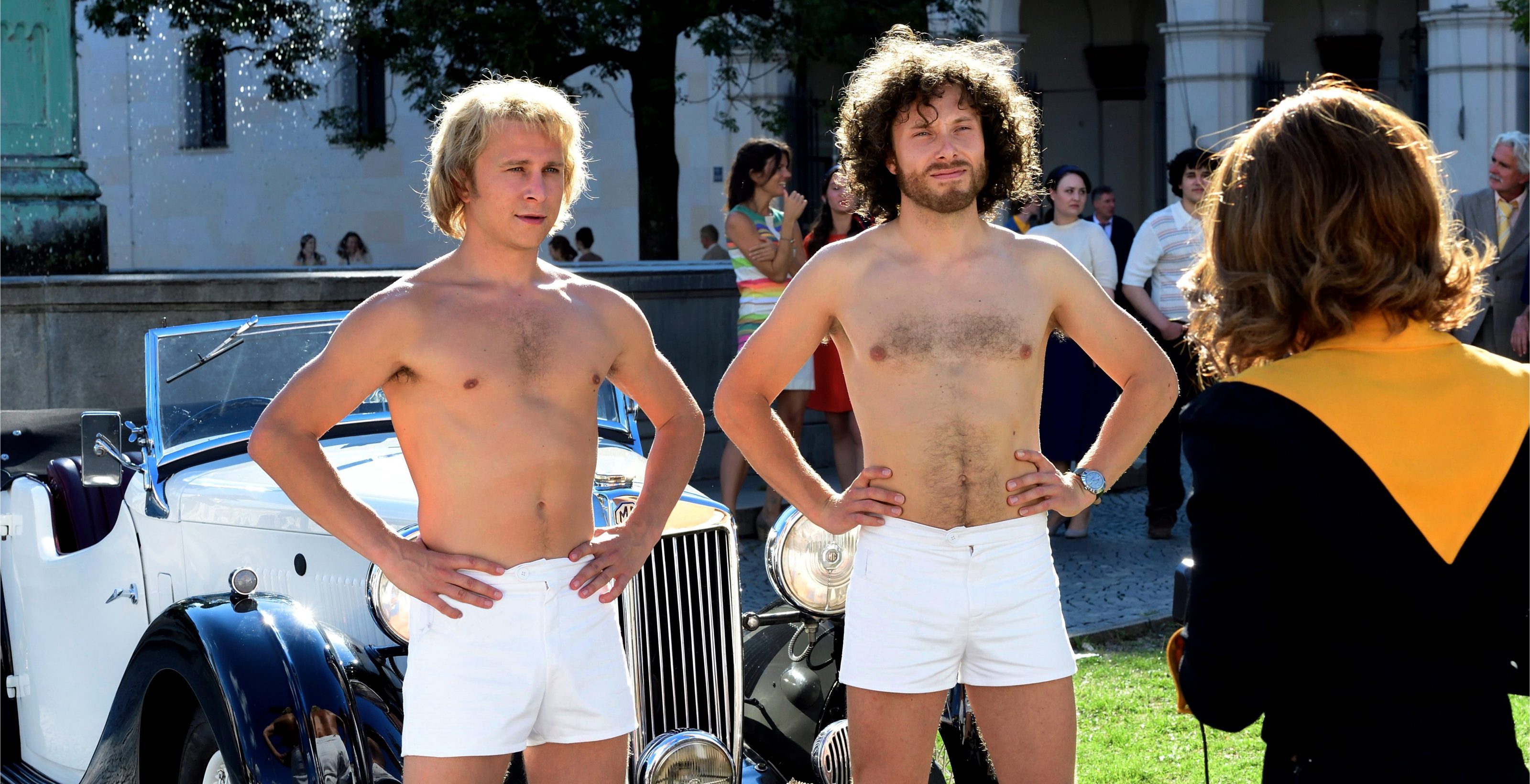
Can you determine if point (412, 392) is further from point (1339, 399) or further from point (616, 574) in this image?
point (1339, 399)

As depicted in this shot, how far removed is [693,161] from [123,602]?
17055 mm

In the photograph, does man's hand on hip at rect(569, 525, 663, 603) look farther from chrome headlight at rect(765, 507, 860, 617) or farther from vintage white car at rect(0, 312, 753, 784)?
chrome headlight at rect(765, 507, 860, 617)

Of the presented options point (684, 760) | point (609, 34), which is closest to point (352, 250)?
point (609, 34)

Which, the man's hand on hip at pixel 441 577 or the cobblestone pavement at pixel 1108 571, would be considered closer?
the man's hand on hip at pixel 441 577

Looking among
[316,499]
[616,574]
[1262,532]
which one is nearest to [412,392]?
[316,499]

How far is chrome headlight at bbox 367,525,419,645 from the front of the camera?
3.45 metres

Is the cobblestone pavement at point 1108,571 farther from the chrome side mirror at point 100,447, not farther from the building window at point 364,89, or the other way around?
the building window at point 364,89

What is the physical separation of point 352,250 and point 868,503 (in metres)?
18.5

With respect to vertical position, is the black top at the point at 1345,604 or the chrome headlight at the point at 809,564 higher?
the black top at the point at 1345,604

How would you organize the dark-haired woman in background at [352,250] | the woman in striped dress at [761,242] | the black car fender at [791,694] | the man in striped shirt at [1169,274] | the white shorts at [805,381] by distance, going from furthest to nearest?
the dark-haired woman in background at [352,250], the man in striped shirt at [1169,274], the white shorts at [805,381], the woman in striped dress at [761,242], the black car fender at [791,694]

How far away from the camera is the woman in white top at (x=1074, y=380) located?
7.71 m

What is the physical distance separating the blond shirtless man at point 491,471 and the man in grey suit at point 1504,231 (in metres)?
6.21

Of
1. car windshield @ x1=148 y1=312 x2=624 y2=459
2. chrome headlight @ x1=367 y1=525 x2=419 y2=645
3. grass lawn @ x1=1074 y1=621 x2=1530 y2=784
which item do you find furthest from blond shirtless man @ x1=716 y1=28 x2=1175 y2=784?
car windshield @ x1=148 y1=312 x2=624 y2=459

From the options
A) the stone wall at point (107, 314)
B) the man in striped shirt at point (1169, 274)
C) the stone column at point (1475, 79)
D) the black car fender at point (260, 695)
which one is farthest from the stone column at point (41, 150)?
the stone column at point (1475, 79)
